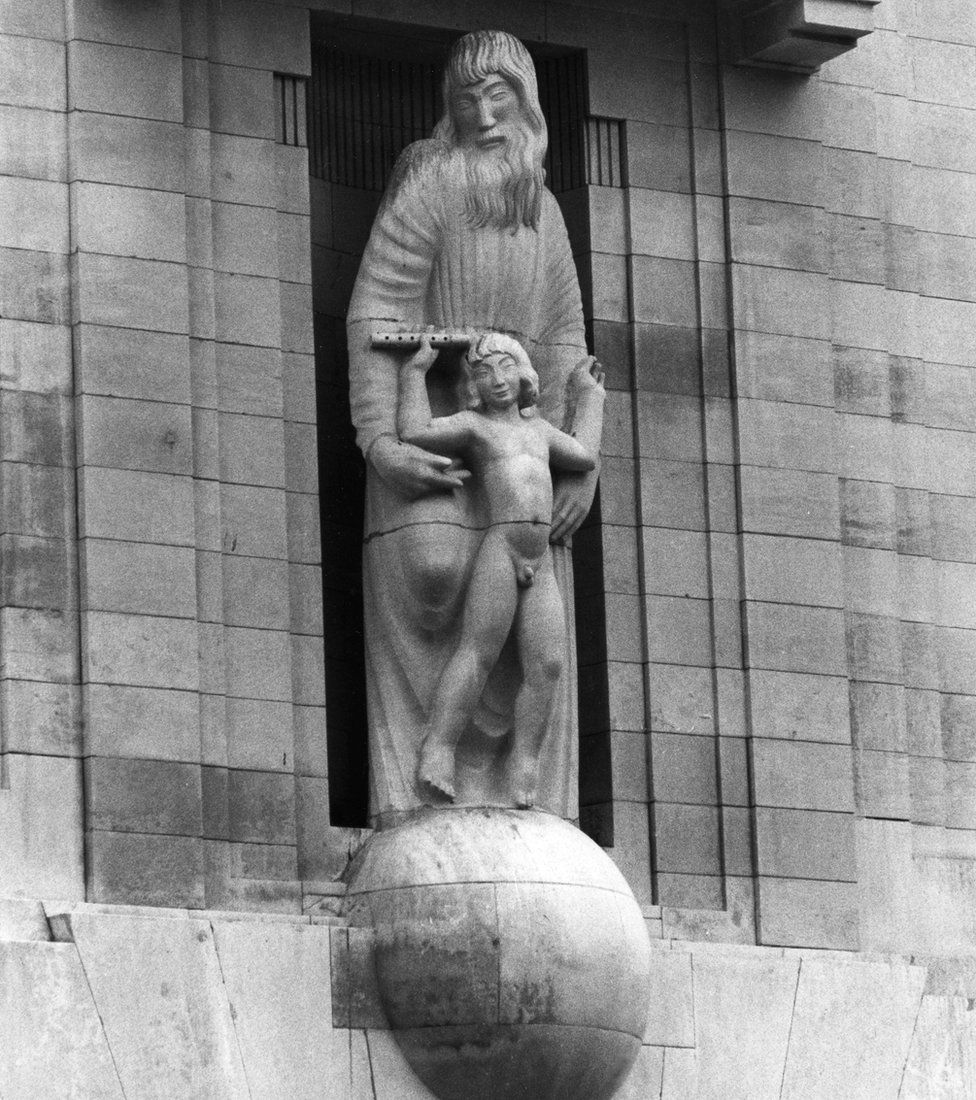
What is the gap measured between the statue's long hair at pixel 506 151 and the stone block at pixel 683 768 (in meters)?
3.11

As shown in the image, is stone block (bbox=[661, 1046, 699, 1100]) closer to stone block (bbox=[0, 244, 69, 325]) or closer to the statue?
the statue

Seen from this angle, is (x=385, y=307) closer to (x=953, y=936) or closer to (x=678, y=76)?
(x=678, y=76)

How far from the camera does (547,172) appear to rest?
78.4 ft

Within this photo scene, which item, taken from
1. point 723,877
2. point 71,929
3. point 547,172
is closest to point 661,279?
point 547,172

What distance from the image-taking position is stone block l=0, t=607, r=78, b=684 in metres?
21.0

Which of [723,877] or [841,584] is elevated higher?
[841,584]

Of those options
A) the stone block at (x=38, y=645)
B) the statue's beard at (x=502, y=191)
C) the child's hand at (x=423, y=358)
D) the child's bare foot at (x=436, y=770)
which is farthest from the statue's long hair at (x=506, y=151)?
the stone block at (x=38, y=645)

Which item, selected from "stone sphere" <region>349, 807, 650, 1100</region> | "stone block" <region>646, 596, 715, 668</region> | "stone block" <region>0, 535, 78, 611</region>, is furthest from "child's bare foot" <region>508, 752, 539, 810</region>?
"stone block" <region>0, 535, 78, 611</region>

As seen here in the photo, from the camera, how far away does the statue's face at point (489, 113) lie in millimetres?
22703

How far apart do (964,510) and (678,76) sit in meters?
3.21

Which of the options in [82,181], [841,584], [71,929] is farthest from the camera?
[841,584]

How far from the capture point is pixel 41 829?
20.8 metres

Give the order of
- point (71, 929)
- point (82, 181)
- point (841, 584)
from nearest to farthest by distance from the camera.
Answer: point (71, 929) → point (82, 181) → point (841, 584)

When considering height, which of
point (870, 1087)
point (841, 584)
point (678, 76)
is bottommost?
point (870, 1087)
